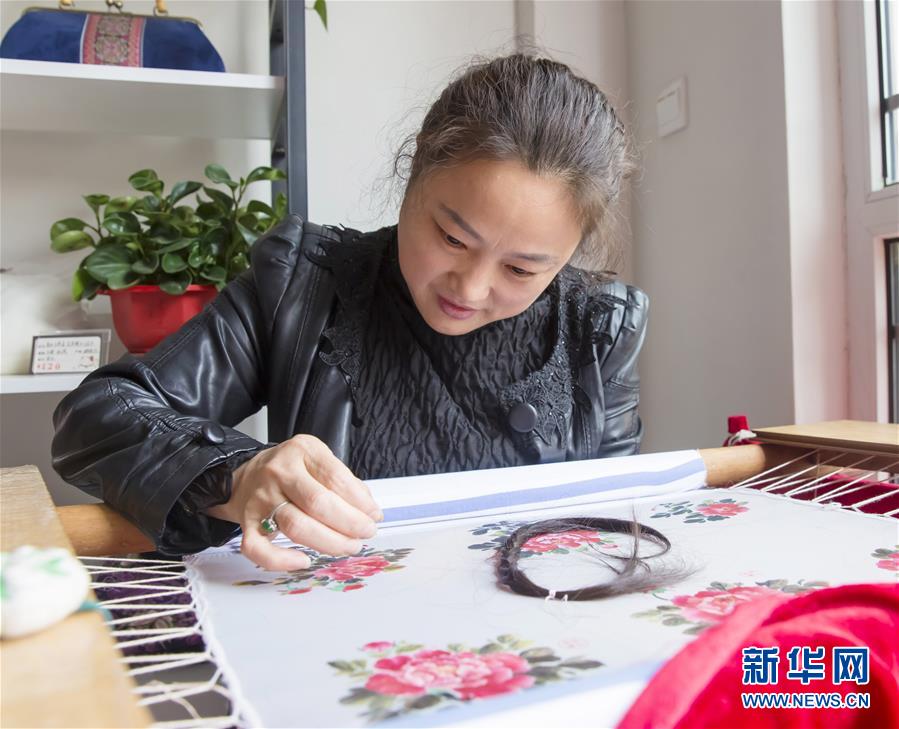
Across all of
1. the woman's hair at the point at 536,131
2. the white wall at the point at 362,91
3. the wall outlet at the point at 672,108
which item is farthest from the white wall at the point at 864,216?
the white wall at the point at 362,91


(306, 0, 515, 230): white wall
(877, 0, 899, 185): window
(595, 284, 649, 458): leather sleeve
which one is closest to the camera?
(595, 284, 649, 458): leather sleeve

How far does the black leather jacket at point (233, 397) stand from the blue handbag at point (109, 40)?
1.68 ft

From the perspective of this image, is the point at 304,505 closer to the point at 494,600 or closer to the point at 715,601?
the point at 494,600

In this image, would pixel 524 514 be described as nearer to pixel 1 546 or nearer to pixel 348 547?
pixel 348 547

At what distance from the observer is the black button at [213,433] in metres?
0.57

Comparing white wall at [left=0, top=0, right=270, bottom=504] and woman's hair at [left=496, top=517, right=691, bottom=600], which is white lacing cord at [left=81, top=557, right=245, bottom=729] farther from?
white wall at [left=0, top=0, right=270, bottom=504]

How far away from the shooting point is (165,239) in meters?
1.22

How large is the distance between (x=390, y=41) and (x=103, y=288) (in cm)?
78

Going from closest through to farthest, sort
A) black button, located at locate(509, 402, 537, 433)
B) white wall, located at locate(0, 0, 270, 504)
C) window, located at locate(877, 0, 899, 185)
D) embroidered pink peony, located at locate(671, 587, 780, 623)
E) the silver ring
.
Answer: embroidered pink peony, located at locate(671, 587, 780, 623), the silver ring, black button, located at locate(509, 402, 537, 433), window, located at locate(877, 0, 899, 185), white wall, located at locate(0, 0, 270, 504)

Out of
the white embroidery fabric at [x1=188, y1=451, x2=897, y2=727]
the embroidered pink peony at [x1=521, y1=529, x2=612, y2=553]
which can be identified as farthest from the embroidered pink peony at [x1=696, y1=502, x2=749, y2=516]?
the embroidered pink peony at [x1=521, y1=529, x2=612, y2=553]

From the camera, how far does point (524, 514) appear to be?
24.5 inches

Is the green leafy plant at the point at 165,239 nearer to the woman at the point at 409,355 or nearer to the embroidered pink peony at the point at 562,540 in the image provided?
the woman at the point at 409,355

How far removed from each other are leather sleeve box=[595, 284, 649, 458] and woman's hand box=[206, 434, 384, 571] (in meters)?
0.53

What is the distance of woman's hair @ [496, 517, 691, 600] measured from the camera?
1.38ft
